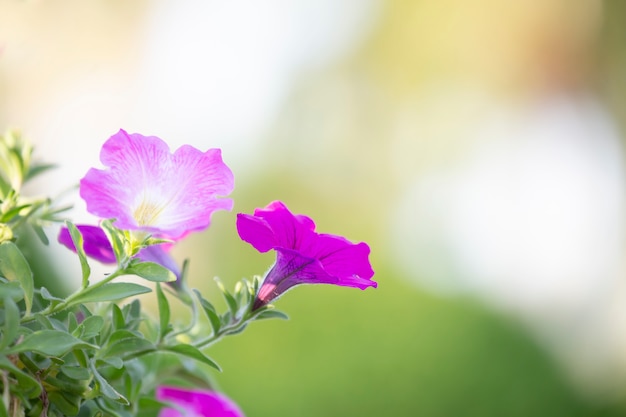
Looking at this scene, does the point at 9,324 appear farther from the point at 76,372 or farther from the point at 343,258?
the point at 343,258

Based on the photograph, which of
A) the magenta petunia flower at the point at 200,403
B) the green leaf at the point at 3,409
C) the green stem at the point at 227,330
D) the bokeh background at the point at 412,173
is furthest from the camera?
the bokeh background at the point at 412,173

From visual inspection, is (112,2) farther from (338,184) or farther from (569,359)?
(569,359)

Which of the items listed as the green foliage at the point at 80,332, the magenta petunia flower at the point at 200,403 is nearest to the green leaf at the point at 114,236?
the green foliage at the point at 80,332

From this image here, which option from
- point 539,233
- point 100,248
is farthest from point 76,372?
point 539,233

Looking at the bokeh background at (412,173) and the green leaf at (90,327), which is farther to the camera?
the bokeh background at (412,173)

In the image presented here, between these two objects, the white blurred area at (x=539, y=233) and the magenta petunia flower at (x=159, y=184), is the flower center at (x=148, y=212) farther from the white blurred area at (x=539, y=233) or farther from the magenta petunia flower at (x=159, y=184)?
the white blurred area at (x=539, y=233)

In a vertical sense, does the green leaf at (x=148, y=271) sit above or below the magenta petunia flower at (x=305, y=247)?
below

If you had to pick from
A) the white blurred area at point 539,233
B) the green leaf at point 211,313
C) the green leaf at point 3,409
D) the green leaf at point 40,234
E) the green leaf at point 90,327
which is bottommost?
the green leaf at point 3,409
